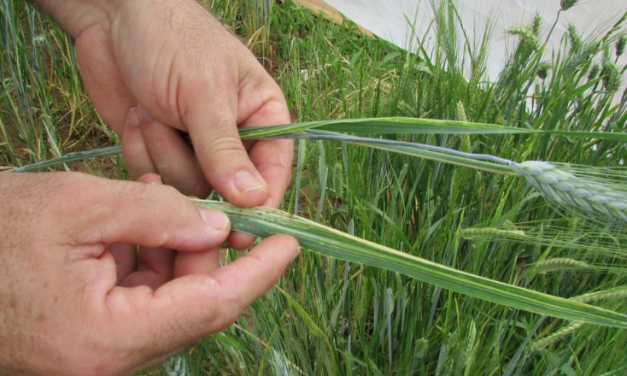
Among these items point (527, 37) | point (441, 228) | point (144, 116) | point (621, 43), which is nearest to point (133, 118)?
point (144, 116)

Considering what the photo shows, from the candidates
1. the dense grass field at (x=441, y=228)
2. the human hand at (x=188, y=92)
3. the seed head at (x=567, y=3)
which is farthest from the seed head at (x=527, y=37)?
the human hand at (x=188, y=92)

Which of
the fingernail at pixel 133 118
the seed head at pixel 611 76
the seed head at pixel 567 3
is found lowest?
the fingernail at pixel 133 118

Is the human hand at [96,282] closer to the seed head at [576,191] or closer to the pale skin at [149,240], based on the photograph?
the pale skin at [149,240]

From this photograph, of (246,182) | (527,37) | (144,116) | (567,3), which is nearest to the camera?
(246,182)

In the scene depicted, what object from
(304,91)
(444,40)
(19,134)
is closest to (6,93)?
(19,134)

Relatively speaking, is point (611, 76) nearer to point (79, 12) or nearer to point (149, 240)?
point (149, 240)
